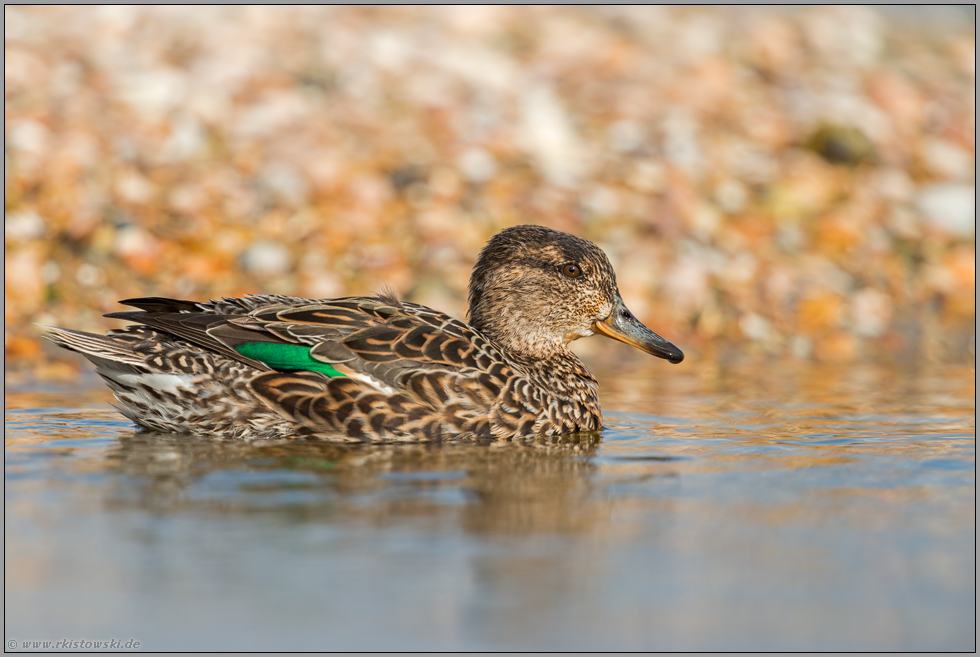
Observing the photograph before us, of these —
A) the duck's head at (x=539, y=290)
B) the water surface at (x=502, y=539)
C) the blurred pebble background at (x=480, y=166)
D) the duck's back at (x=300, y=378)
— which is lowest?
the water surface at (x=502, y=539)

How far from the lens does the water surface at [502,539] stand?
371 centimetres

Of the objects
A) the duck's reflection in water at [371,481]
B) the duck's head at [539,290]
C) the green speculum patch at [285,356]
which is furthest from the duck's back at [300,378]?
the duck's head at [539,290]

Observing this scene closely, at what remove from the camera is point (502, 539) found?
463 centimetres

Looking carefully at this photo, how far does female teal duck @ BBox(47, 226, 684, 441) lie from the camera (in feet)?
21.8

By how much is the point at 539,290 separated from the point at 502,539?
10.3 feet

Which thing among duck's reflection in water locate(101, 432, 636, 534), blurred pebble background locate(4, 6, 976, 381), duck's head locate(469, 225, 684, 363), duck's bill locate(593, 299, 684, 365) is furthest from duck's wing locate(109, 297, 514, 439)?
blurred pebble background locate(4, 6, 976, 381)

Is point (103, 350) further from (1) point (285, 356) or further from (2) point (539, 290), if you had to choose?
A: (2) point (539, 290)

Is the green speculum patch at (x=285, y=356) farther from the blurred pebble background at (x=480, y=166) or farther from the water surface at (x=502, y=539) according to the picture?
the blurred pebble background at (x=480, y=166)

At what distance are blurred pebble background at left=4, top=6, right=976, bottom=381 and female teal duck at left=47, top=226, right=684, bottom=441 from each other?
263 cm

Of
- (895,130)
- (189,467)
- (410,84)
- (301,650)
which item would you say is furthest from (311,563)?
(895,130)

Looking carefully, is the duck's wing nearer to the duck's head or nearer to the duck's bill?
the duck's head

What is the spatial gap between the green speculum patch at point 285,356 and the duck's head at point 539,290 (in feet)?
4.40

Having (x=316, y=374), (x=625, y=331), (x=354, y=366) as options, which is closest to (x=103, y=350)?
(x=316, y=374)

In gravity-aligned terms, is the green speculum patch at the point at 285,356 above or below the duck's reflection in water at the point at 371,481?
above
